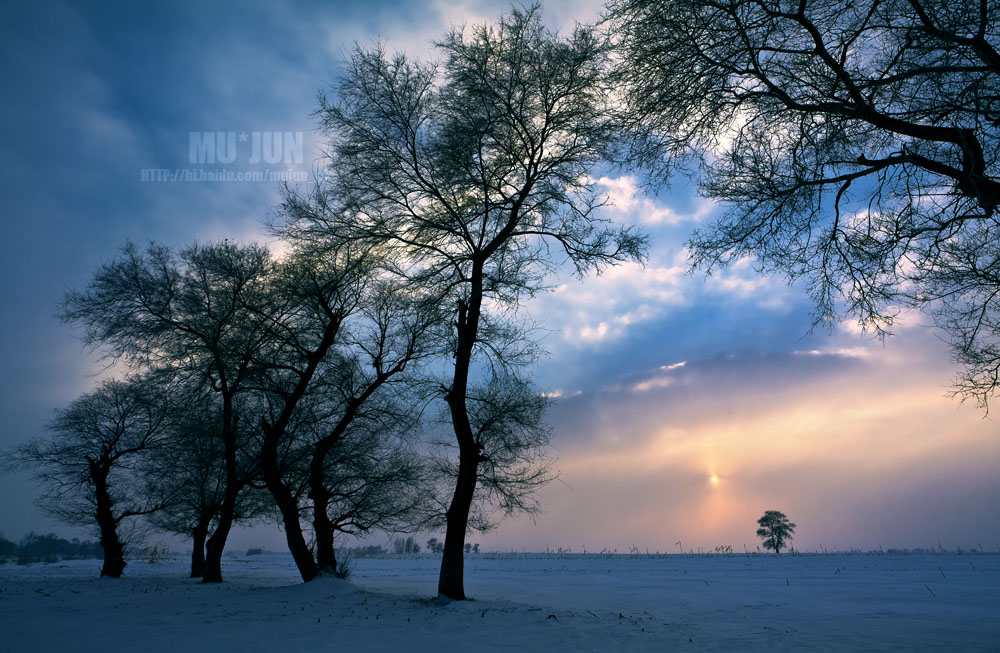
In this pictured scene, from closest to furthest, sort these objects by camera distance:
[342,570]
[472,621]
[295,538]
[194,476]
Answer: [472,621], [295,538], [342,570], [194,476]

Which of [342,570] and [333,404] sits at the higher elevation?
[333,404]

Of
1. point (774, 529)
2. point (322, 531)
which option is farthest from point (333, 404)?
point (774, 529)

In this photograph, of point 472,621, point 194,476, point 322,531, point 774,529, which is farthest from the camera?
point 774,529

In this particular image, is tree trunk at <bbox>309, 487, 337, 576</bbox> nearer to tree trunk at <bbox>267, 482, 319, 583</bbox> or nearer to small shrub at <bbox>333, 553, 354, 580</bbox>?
small shrub at <bbox>333, 553, 354, 580</bbox>

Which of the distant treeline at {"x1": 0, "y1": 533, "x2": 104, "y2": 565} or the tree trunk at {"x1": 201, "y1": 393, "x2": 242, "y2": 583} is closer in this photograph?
the tree trunk at {"x1": 201, "y1": 393, "x2": 242, "y2": 583}

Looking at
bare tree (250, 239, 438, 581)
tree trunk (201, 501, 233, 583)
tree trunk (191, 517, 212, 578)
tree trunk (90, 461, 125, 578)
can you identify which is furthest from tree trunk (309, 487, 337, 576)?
tree trunk (90, 461, 125, 578)

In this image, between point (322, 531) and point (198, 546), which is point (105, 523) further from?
point (322, 531)

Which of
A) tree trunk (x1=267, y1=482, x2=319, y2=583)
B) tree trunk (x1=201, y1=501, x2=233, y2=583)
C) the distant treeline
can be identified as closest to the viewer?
tree trunk (x1=267, y1=482, x2=319, y2=583)

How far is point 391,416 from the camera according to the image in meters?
17.3

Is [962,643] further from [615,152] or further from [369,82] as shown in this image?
[369,82]

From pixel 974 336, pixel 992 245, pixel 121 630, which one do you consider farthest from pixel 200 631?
pixel 992 245

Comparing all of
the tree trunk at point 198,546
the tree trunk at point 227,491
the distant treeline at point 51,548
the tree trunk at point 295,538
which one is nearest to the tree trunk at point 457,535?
the tree trunk at point 295,538

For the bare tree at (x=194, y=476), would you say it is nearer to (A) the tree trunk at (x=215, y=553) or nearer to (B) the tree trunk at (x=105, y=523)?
(B) the tree trunk at (x=105, y=523)

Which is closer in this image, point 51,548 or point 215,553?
point 215,553
